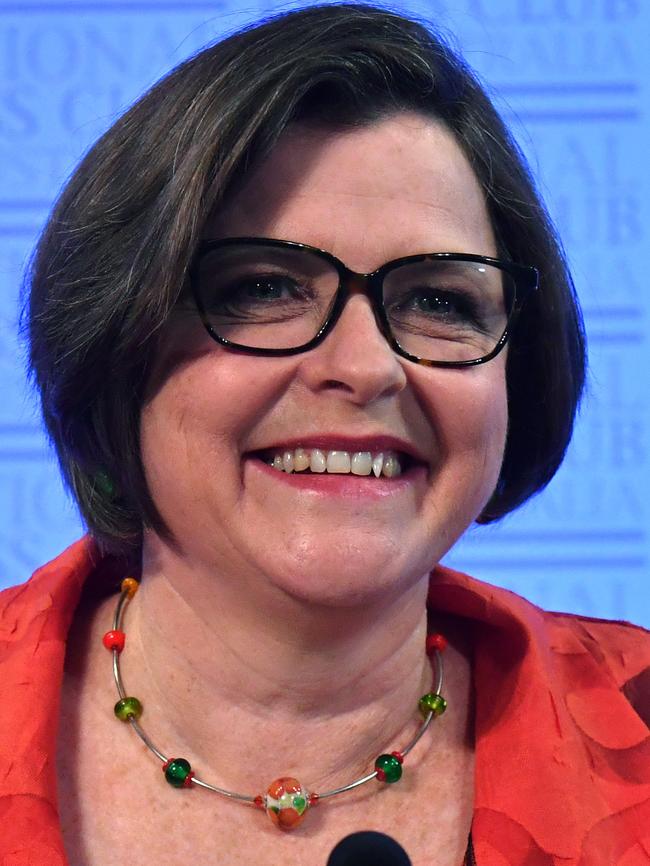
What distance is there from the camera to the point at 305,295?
1223 millimetres

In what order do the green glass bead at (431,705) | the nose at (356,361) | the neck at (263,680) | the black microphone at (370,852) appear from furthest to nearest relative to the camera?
1. the green glass bead at (431,705)
2. the neck at (263,680)
3. the nose at (356,361)
4. the black microphone at (370,852)

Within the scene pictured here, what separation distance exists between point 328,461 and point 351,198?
0.27m

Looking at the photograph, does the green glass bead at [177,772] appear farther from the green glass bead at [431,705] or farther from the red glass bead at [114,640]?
the green glass bead at [431,705]

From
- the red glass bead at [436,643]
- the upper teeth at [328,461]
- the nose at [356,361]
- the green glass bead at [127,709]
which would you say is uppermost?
the nose at [356,361]

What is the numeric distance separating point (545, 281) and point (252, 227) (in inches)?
16.0

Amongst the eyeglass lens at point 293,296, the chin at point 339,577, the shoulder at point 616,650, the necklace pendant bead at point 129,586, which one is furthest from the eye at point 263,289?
the shoulder at point 616,650

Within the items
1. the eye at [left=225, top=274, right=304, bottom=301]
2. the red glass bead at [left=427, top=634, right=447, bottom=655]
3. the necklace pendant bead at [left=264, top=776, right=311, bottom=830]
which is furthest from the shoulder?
the eye at [left=225, top=274, right=304, bottom=301]

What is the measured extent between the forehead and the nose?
55mm

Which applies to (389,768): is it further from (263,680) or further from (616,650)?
(616,650)

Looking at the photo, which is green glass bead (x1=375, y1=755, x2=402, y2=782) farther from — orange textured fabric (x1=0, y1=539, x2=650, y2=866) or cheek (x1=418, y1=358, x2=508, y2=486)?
cheek (x1=418, y1=358, x2=508, y2=486)

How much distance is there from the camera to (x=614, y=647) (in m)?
1.55

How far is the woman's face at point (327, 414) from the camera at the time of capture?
3.92ft

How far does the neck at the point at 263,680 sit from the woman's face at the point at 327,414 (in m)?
0.07

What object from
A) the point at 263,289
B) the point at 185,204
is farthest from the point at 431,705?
the point at 185,204
